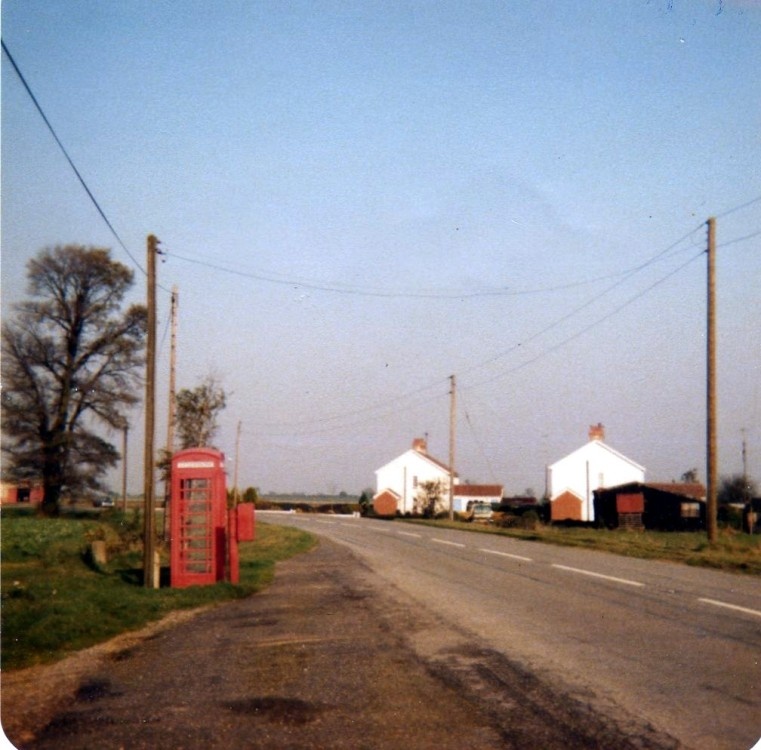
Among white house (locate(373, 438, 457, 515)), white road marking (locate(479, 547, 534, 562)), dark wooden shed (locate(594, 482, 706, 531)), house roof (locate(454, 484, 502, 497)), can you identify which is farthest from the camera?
house roof (locate(454, 484, 502, 497))

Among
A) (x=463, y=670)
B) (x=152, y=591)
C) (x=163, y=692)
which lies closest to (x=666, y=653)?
(x=463, y=670)

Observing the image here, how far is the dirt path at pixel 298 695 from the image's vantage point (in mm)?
6059

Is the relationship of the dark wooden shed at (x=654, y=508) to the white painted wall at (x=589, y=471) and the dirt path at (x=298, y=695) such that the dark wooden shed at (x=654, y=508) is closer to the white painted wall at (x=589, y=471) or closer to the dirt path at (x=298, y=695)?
the white painted wall at (x=589, y=471)

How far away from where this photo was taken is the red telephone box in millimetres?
15961

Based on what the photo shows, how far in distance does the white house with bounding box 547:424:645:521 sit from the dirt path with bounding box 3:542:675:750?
67.2m

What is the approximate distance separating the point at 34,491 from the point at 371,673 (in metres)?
36.4

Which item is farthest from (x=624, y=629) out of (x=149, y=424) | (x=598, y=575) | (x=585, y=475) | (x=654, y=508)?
(x=585, y=475)

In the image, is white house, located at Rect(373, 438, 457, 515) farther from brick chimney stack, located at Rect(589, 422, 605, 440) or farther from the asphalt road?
the asphalt road

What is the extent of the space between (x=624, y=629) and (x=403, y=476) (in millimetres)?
89507

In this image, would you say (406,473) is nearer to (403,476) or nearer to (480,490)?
(403,476)

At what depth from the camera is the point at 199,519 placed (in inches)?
638

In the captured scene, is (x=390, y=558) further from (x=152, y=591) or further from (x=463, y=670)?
(x=463, y=670)

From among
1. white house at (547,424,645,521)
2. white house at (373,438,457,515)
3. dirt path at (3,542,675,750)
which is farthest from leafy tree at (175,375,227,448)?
white house at (373,438,457,515)

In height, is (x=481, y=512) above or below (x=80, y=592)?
below
